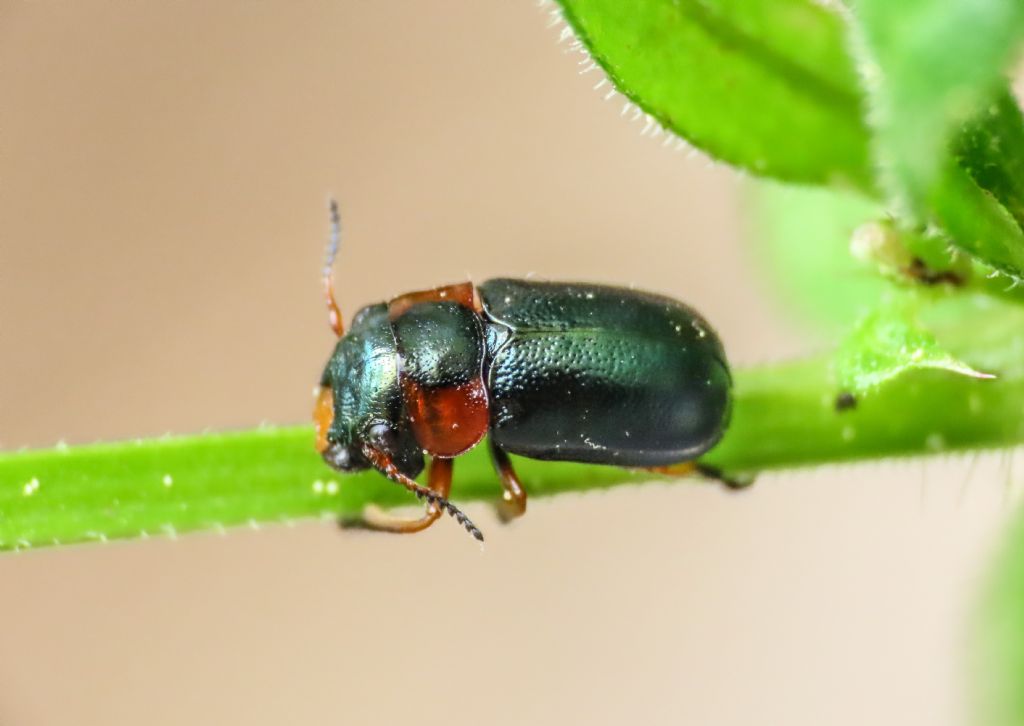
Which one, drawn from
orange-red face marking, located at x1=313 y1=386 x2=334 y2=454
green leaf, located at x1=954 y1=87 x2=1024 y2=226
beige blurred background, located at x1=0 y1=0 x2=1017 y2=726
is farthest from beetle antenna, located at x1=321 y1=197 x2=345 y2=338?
beige blurred background, located at x1=0 y1=0 x2=1017 y2=726

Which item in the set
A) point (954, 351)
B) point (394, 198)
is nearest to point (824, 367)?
point (954, 351)

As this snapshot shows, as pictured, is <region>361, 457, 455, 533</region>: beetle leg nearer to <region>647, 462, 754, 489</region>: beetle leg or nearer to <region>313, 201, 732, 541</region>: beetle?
<region>313, 201, 732, 541</region>: beetle

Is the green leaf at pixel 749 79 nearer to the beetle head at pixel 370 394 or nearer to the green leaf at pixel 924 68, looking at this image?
the green leaf at pixel 924 68

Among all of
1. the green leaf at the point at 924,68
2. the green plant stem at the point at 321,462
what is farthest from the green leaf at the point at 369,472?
the green leaf at the point at 924,68

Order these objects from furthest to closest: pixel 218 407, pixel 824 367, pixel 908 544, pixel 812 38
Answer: pixel 218 407 < pixel 908 544 < pixel 824 367 < pixel 812 38

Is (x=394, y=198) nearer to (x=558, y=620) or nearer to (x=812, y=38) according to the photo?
(x=558, y=620)

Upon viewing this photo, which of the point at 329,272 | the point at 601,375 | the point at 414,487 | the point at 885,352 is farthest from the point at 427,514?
the point at 885,352

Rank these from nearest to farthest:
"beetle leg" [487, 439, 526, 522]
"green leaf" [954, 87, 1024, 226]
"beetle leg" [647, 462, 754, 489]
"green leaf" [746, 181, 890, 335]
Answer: "green leaf" [954, 87, 1024, 226]
"beetle leg" [487, 439, 526, 522]
"beetle leg" [647, 462, 754, 489]
"green leaf" [746, 181, 890, 335]
